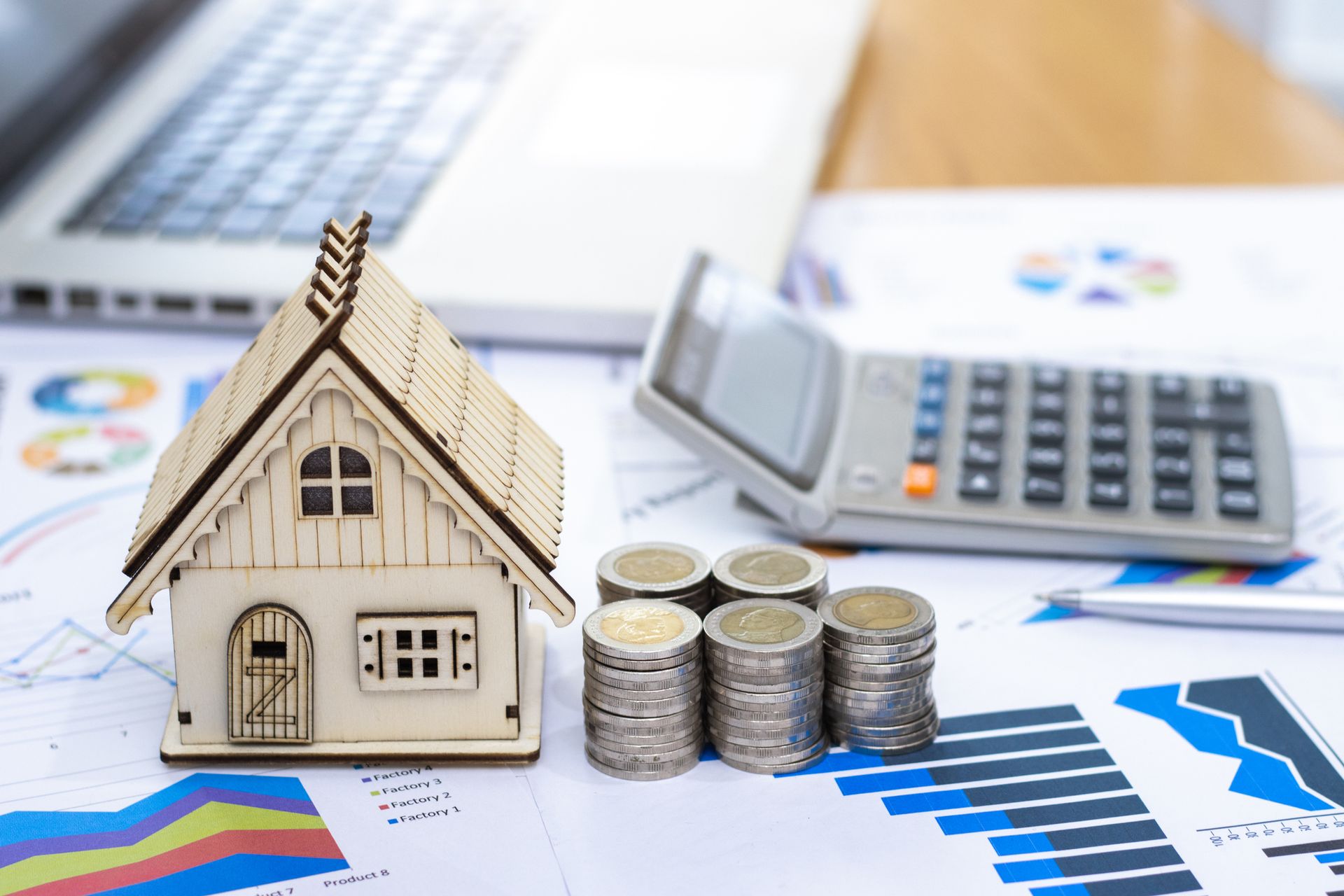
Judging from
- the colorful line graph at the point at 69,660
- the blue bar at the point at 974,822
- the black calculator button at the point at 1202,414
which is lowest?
the colorful line graph at the point at 69,660

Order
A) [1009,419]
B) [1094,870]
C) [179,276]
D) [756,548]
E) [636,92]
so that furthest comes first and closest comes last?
[636,92]
[179,276]
[1009,419]
[756,548]
[1094,870]

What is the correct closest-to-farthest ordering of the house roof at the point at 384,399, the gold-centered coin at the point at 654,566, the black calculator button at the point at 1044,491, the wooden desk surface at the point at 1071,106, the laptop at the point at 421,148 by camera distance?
1. the house roof at the point at 384,399
2. the gold-centered coin at the point at 654,566
3. the black calculator button at the point at 1044,491
4. the laptop at the point at 421,148
5. the wooden desk surface at the point at 1071,106

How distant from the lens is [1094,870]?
518mm

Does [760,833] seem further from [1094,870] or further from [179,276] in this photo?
[179,276]

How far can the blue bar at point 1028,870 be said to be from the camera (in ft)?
1.68

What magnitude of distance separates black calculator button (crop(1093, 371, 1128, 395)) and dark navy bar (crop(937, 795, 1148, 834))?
0.97 ft

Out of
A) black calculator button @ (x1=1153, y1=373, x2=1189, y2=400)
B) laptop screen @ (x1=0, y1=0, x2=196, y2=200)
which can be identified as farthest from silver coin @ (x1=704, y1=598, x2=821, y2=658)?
laptop screen @ (x1=0, y1=0, x2=196, y2=200)

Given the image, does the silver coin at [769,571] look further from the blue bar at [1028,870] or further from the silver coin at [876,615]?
the blue bar at [1028,870]

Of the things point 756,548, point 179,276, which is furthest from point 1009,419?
point 179,276

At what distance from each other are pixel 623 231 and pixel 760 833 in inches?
20.7

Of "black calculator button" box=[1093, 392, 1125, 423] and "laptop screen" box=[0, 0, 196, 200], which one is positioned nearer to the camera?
"black calculator button" box=[1093, 392, 1125, 423]

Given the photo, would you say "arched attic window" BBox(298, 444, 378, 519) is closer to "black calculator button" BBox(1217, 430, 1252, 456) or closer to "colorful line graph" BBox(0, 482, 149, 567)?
"colorful line graph" BBox(0, 482, 149, 567)

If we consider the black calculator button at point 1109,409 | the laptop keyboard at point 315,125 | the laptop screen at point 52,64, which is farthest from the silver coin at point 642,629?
the laptop screen at point 52,64

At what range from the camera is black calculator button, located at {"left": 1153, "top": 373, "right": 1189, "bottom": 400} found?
78 centimetres
